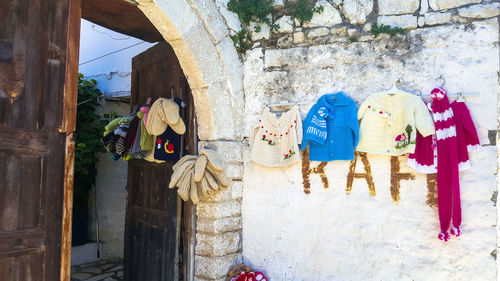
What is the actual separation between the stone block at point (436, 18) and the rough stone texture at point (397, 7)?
0.13 m

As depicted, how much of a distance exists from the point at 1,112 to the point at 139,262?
2.35 m

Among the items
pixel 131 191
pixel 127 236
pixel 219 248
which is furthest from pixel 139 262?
pixel 219 248

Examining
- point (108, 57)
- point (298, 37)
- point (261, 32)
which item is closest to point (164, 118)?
point (261, 32)

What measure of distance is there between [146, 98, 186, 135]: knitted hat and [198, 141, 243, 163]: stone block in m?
0.30

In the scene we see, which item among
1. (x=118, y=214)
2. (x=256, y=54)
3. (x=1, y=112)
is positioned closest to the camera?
(x=1, y=112)

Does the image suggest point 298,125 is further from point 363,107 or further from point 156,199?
point 156,199

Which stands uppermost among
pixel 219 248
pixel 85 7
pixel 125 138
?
pixel 85 7

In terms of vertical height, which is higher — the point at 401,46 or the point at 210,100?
the point at 401,46

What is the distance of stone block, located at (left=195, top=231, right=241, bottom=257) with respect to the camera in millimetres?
3379

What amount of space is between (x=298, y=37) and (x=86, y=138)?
3607 mm

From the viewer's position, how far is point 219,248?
341 cm

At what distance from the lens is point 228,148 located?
11.5 feet

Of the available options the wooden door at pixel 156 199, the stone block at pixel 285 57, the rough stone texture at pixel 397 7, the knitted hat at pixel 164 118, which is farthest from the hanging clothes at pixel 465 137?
the knitted hat at pixel 164 118

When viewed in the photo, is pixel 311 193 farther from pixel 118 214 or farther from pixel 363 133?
pixel 118 214
